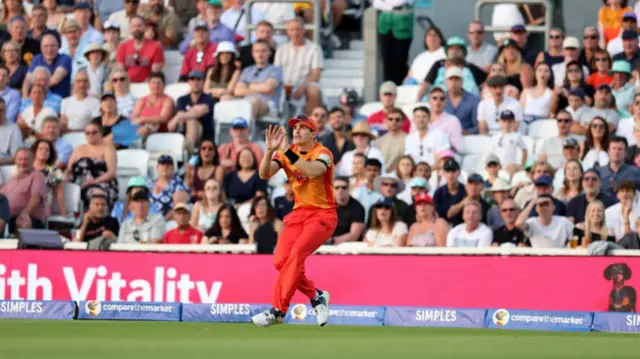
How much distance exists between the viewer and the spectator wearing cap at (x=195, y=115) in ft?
60.1

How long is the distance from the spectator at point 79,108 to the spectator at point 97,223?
2.45 metres

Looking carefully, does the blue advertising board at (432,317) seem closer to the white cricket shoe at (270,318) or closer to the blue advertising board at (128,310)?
the blue advertising board at (128,310)

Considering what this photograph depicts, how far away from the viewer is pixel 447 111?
17.9 m

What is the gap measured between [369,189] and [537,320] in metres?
3.56

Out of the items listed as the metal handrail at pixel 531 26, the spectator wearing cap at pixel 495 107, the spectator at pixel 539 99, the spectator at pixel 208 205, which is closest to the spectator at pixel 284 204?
the spectator at pixel 208 205

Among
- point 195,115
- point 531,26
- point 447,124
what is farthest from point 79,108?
point 531,26

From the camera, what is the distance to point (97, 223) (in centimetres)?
1633

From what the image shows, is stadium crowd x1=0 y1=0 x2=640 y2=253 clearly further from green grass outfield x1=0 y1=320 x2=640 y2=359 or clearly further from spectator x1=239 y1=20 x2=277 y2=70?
green grass outfield x1=0 y1=320 x2=640 y2=359

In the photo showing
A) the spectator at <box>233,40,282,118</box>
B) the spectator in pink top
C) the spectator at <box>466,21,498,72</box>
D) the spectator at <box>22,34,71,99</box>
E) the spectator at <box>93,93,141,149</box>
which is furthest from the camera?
the spectator at <box>22,34,71,99</box>

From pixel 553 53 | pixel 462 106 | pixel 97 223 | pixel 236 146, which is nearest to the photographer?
pixel 97 223

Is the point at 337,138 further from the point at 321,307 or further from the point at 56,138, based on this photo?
the point at 321,307

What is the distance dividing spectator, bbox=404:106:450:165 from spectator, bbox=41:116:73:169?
4234mm

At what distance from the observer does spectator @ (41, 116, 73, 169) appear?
18.0 m

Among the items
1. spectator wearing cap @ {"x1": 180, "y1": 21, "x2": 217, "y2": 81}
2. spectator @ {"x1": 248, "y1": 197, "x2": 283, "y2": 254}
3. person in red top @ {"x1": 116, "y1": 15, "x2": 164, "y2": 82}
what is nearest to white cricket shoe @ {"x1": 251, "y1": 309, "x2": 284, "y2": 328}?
spectator @ {"x1": 248, "y1": 197, "x2": 283, "y2": 254}
